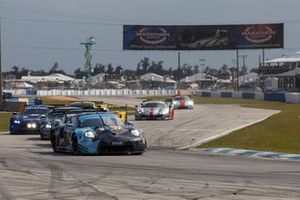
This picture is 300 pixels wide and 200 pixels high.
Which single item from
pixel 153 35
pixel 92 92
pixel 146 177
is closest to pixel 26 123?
pixel 146 177

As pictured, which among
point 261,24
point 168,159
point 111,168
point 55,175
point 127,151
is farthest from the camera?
point 261,24

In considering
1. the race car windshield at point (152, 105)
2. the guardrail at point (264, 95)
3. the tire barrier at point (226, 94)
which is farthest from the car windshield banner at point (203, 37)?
the race car windshield at point (152, 105)

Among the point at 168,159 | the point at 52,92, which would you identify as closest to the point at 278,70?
the point at 52,92

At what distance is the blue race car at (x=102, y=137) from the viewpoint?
19328mm

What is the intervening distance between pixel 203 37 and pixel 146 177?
70695mm

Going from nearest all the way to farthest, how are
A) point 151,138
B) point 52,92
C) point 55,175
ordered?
point 55,175
point 151,138
point 52,92

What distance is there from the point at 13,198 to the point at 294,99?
6010 cm

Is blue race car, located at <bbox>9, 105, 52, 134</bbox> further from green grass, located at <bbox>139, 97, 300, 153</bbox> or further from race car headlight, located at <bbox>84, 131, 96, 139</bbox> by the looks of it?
race car headlight, located at <bbox>84, 131, 96, 139</bbox>

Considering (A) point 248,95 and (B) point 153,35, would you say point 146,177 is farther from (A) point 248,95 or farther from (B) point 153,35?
(A) point 248,95

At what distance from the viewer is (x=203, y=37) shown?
83.2 meters

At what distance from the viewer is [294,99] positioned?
6850cm

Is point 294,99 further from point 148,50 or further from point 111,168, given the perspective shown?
point 111,168

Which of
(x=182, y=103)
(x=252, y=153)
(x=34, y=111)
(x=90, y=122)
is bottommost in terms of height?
(x=252, y=153)

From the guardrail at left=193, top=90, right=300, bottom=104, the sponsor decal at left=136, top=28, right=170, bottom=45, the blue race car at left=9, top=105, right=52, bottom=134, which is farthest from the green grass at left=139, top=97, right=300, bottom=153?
the sponsor decal at left=136, top=28, right=170, bottom=45
